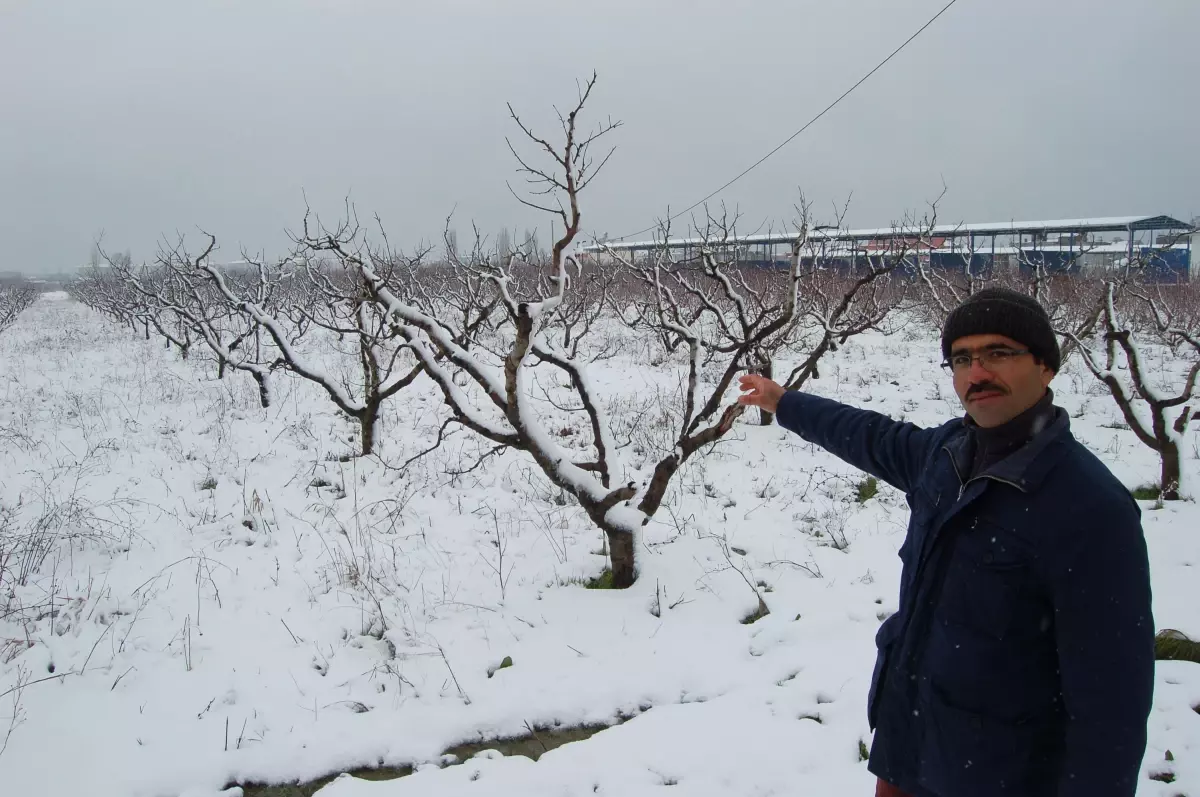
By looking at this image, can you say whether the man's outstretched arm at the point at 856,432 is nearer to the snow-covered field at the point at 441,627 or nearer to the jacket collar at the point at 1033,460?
the jacket collar at the point at 1033,460

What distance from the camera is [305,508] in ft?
17.5

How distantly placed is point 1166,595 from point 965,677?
11.3 ft

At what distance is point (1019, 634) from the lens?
1.26m

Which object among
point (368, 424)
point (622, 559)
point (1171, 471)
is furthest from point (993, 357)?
point (368, 424)

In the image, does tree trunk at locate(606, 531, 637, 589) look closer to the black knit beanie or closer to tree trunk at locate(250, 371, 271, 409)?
the black knit beanie

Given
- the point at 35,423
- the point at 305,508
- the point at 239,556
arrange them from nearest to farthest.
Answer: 1. the point at 239,556
2. the point at 305,508
3. the point at 35,423

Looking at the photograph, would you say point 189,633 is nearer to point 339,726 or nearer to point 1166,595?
point 339,726

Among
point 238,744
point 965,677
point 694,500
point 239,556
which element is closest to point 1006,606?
point 965,677

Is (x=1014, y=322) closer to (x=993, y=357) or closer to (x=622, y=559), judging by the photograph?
(x=993, y=357)

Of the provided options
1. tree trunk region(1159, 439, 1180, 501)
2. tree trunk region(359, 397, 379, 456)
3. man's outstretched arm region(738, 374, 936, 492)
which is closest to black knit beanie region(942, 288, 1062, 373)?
man's outstretched arm region(738, 374, 936, 492)

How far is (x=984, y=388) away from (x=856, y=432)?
1.62 ft

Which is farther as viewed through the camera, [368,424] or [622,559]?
[368,424]

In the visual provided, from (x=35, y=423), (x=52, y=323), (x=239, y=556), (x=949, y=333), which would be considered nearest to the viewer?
(x=949, y=333)

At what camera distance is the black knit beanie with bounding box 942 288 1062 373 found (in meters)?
1.32
